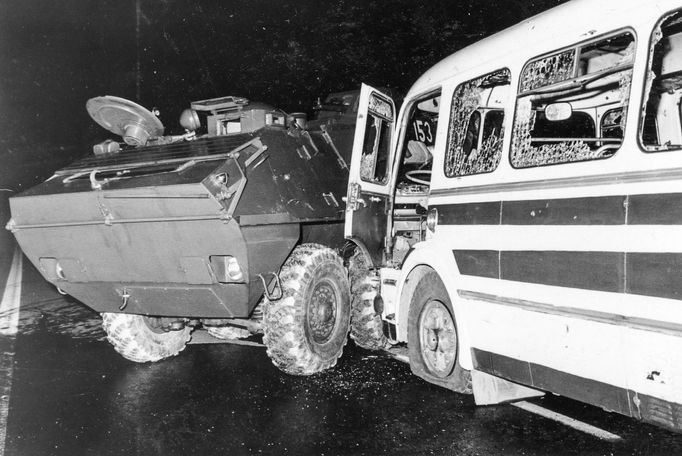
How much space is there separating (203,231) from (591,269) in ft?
9.51

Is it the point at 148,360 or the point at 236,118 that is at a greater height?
the point at 236,118

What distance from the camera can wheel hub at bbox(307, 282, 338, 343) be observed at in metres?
5.76

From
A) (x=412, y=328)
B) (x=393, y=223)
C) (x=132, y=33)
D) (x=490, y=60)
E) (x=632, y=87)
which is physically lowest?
(x=412, y=328)

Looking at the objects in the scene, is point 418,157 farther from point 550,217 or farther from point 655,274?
point 655,274

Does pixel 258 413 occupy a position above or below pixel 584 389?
below

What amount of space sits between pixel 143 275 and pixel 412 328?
2447mm

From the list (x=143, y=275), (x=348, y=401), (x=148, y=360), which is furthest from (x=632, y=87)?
(x=148, y=360)

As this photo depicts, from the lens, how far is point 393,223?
6.79 meters

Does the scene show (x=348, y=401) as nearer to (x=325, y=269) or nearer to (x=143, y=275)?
(x=325, y=269)

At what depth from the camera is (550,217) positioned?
3.66 m

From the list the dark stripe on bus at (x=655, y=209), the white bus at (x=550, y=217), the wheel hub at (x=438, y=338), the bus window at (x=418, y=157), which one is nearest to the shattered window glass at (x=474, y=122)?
the white bus at (x=550, y=217)

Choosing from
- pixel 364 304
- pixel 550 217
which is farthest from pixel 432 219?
pixel 364 304

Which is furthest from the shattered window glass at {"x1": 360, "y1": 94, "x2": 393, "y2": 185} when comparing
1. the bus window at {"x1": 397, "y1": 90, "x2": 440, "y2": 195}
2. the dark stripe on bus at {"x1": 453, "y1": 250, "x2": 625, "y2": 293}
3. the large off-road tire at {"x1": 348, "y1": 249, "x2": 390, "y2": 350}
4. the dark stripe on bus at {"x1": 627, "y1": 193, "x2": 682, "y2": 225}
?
the dark stripe on bus at {"x1": 627, "y1": 193, "x2": 682, "y2": 225}

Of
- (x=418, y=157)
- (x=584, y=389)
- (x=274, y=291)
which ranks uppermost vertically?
(x=418, y=157)
